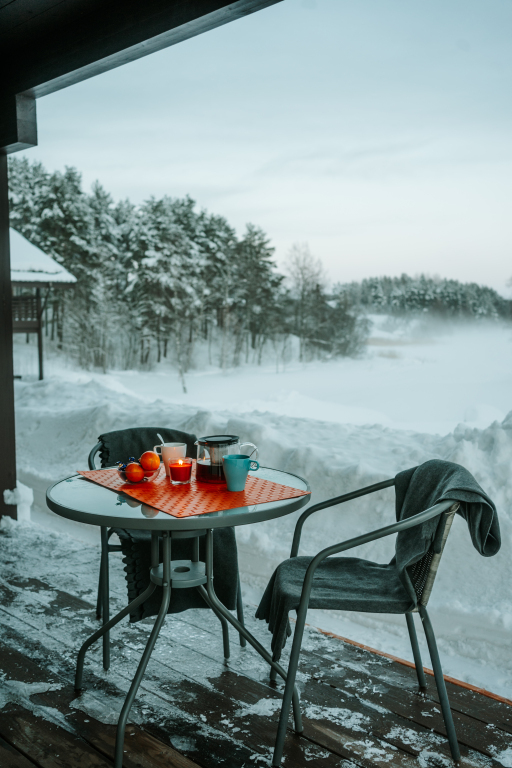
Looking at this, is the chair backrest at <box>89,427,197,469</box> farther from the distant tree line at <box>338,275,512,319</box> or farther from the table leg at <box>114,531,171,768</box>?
A: the distant tree line at <box>338,275,512,319</box>

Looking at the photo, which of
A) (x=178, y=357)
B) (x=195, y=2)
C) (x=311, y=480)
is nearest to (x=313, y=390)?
(x=178, y=357)

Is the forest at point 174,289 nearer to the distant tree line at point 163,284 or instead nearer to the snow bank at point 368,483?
the distant tree line at point 163,284

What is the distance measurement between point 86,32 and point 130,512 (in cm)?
238

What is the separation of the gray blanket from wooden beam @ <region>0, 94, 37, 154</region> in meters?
2.81

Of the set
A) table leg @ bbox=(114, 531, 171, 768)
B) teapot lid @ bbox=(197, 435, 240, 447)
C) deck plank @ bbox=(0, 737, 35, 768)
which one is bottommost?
deck plank @ bbox=(0, 737, 35, 768)

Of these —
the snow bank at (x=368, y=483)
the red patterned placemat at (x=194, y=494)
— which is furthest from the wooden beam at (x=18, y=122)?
the snow bank at (x=368, y=483)

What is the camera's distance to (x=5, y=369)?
4.18 meters

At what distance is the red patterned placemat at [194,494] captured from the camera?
1866 mm

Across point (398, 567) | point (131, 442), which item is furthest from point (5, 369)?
point (398, 567)

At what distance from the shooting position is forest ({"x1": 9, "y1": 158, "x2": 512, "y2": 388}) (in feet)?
36.4

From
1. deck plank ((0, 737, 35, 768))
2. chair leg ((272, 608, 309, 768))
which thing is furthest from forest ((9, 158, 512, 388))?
deck plank ((0, 737, 35, 768))

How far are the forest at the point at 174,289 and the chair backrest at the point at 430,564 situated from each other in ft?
25.3

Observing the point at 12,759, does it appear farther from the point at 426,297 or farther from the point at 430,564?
the point at 426,297

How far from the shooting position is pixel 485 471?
4027 mm
